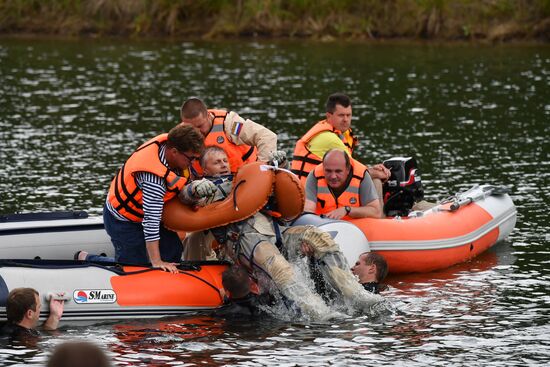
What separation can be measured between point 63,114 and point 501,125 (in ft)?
26.6

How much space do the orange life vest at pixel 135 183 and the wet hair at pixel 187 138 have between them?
264 millimetres

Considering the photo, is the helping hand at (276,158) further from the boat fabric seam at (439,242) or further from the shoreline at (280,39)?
the shoreline at (280,39)

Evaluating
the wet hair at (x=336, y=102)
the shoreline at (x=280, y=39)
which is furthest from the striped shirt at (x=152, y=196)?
the shoreline at (x=280, y=39)

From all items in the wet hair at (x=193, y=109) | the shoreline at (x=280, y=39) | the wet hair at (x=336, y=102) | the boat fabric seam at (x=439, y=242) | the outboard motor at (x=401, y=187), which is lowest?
the boat fabric seam at (x=439, y=242)

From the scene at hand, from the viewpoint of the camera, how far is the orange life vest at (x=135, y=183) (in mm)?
9867

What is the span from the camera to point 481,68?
28422mm

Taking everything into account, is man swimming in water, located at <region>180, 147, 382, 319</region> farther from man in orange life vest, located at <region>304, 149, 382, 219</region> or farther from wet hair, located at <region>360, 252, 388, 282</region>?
man in orange life vest, located at <region>304, 149, 382, 219</region>

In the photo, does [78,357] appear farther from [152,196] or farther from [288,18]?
[288,18]

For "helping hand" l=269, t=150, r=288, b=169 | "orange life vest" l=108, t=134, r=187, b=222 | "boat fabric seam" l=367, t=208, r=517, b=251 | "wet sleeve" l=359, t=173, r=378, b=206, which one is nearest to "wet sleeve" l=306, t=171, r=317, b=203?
"wet sleeve" l=359, t=173, r=378, b=206

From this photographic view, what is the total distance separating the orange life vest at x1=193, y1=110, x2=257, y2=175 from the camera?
38.6 ft

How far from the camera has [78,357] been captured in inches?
185

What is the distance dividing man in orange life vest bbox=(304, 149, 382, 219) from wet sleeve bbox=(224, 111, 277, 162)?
0.50m

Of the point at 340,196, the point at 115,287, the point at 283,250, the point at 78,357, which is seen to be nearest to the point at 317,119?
the point at 340,196

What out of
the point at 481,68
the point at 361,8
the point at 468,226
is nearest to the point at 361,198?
the point at 468,226
